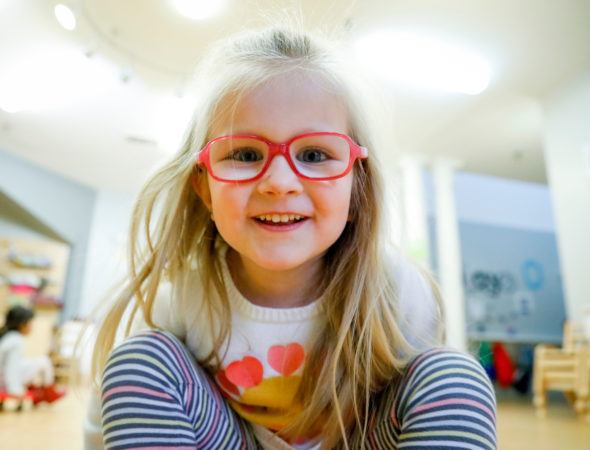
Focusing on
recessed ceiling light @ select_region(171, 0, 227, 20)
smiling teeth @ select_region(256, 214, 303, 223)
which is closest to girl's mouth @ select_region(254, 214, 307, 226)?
smiling teeth @ select_region(256, 214, 303, 223)

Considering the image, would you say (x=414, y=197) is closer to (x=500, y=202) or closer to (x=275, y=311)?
(x=500, y=202)

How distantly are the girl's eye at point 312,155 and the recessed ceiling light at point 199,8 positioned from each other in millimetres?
1558

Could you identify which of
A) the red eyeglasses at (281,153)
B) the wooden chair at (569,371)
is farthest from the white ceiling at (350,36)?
the wooden chair at (569,371)

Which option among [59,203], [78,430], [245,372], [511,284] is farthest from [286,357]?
[511,284]

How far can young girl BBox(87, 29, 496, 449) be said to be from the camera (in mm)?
446

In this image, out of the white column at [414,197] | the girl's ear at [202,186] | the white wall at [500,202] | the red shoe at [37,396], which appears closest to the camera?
the girl's ear at [202,186]

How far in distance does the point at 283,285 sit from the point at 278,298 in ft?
0.06

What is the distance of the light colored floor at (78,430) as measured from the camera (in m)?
1.06

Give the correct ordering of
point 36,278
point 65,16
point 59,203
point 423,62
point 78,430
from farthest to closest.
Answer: point 59,203
point 36,278
point 423,62
point 65,16
point 78,430

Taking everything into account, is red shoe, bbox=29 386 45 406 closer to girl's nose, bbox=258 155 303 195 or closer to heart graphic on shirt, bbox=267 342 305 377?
heart graphic on shirt, bbox=267 342 305 377

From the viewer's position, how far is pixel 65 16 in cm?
194

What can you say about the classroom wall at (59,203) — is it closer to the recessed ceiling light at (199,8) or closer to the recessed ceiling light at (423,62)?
the recessed ceiling light at (199,8)

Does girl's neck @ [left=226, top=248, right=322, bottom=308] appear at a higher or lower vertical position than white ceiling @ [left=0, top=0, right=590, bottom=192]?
lower

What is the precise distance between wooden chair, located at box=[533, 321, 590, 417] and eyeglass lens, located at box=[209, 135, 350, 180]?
1.89 m
